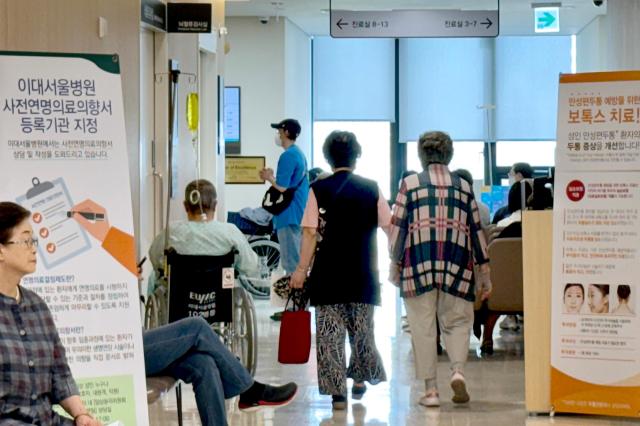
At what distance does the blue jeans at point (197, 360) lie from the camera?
16.2ft

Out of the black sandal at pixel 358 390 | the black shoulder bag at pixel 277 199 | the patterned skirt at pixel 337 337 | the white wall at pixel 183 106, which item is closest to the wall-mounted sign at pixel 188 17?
the white wall at pixel 183 106

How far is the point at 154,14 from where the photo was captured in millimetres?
8617

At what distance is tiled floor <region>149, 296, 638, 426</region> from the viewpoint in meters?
6.52

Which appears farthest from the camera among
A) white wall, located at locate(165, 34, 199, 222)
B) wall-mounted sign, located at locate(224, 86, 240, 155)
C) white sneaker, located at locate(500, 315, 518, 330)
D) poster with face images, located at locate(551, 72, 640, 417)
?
wall-mounted sign, located at locate(224, 86, 240, 155)

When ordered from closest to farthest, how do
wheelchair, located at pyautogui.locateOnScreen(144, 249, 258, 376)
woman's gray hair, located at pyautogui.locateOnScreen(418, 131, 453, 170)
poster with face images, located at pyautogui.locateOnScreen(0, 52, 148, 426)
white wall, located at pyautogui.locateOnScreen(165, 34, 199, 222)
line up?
poster with face images, located at pyautogui.locateOnScreen(0, 52, 148, 426)
wheelchair, located at pyautogui.locateOnScreen(144, 249, 258, 376)
woman's gray hair, located at pyautogui.locateOnScreen(418, 131, 453, 170)
white wall, located at pyautogui.locateOnScreen(165, 34, 199, 222)

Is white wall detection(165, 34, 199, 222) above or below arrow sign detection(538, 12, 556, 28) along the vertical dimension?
below

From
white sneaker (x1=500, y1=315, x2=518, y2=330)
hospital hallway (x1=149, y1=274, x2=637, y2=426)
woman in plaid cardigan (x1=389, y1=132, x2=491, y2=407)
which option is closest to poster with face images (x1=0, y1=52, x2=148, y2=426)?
hospital hallway (x1=149, y1=274, x2=637, y2=426)

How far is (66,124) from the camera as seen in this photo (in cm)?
433

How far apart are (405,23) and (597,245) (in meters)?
6.59

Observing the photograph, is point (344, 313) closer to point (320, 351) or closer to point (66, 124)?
point (320, 351)

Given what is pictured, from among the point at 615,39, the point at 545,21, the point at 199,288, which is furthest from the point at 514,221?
the point at 545,21

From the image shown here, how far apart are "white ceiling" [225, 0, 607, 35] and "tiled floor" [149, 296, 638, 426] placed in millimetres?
6305

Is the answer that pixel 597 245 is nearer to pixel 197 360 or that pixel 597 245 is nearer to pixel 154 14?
pixel 197 360

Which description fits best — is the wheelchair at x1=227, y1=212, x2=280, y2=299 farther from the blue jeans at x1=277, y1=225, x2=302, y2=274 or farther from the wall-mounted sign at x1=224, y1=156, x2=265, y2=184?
the wall-mounted sign at x1=224, y1=156, x2=265, y2=184
